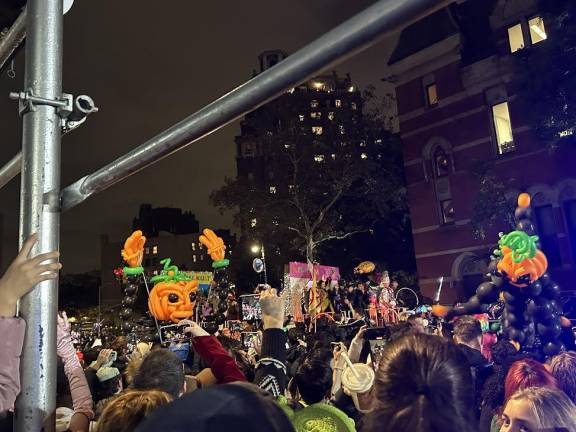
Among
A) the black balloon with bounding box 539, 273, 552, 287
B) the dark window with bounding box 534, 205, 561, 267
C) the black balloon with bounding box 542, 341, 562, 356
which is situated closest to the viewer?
the black balloon with bounding box 542, 341, 562, 356

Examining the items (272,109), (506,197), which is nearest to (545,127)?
(506,197)

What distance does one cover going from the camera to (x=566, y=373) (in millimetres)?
4066

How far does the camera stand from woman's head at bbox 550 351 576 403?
156 inches

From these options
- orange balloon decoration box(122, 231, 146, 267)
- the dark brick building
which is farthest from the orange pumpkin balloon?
the dark brick building

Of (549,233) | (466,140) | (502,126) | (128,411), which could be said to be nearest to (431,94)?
(466,140)

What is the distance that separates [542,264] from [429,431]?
7.87 metres

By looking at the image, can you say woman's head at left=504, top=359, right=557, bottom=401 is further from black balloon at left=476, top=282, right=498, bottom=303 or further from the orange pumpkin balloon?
black balloon at left=476, top=282, right=498, bottom=303

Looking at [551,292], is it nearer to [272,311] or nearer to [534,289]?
[534,289]

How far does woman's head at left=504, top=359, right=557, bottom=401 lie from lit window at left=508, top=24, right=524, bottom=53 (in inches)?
1059

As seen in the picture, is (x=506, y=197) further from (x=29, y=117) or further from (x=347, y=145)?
(x=29, y=117)

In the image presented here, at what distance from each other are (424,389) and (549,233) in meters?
25.5

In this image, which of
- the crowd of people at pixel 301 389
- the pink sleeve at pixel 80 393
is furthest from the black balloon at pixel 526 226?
the pink sleeve at pixel 80 393

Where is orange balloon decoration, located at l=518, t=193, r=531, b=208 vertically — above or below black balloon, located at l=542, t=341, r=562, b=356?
above

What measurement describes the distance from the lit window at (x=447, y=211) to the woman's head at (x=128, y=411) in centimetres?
2833
